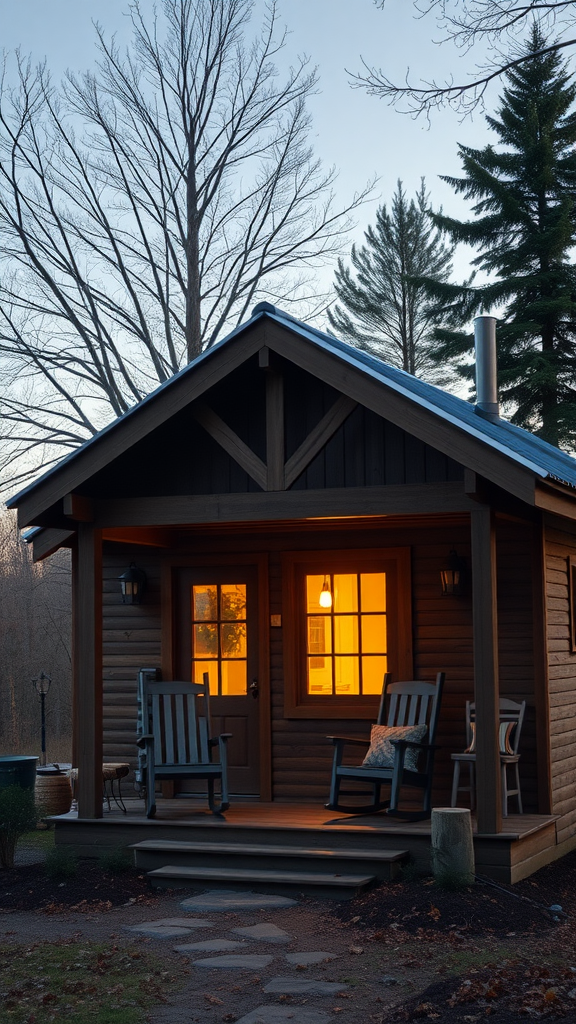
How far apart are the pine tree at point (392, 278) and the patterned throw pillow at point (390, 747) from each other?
49.6 feet

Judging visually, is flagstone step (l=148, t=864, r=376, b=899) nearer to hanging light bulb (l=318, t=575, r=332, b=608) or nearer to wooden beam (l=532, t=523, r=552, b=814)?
wooden beam (l=532, t=523, r=552, b=814)

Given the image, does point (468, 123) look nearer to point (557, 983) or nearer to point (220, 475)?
point (220, 475)

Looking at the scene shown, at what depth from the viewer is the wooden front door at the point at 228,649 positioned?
32.6 ft

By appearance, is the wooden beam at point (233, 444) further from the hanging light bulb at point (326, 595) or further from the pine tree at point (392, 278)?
the pine tree at point (392, 278)

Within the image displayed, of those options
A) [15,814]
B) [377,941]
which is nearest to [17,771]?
[15,814]

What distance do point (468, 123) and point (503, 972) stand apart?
5.02 meters

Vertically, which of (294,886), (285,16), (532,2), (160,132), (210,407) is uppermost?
(285,16)

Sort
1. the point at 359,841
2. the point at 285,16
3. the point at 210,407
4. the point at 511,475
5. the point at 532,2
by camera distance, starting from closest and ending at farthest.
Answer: the point at 532,2 < the point at 511,475 < the point at 359,841 < the point at 210,407 < the point at 285,16

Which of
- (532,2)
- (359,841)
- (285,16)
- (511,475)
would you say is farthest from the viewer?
(285,16)

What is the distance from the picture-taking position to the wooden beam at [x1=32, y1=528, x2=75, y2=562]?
9719 millimetres

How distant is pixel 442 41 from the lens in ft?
22.3

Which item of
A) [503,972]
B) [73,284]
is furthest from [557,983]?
[73,284]

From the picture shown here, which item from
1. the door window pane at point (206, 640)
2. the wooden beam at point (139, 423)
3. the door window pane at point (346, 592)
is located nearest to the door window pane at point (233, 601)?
the door window pane at point (206, 640)

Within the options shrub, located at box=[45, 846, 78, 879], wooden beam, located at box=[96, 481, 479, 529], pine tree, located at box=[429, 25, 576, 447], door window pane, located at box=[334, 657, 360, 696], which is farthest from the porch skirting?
pine tree, located at box=[429, 25, 576, 447]
